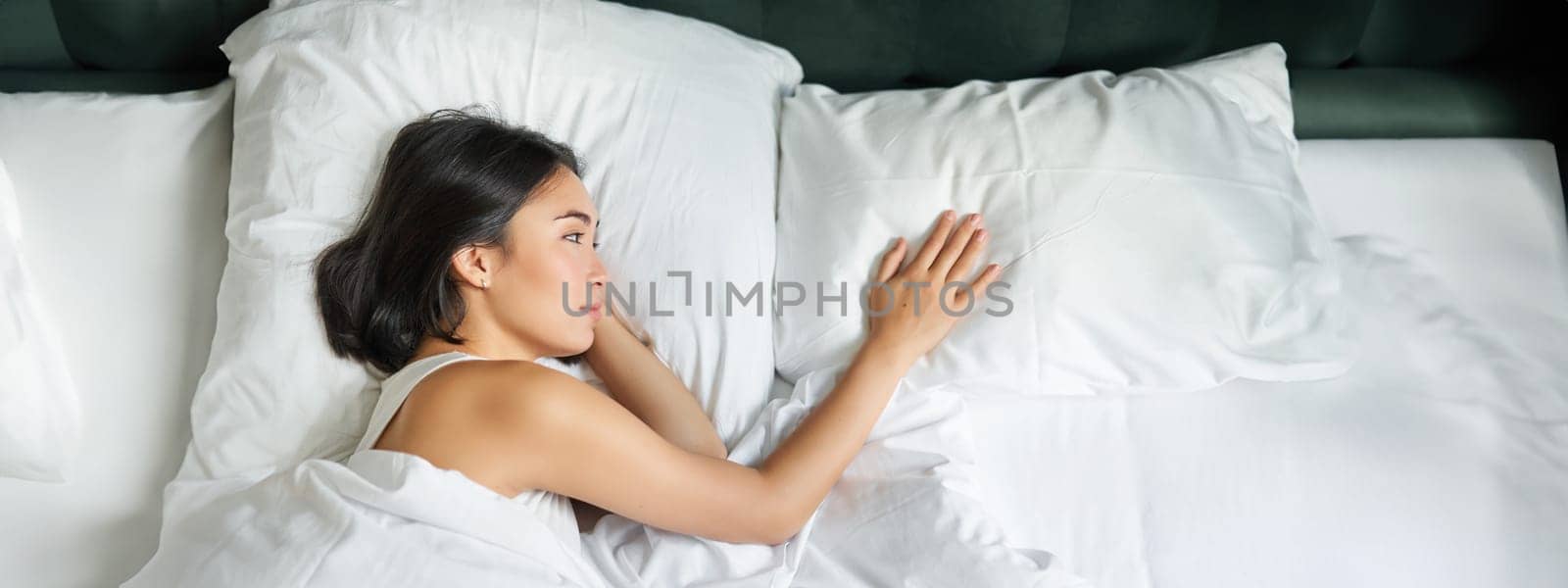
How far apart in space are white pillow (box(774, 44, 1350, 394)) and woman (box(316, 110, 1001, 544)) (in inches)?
1.7

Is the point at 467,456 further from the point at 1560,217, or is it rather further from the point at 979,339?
the point at 1560,217

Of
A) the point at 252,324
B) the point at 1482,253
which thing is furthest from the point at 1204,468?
the point at 252,324

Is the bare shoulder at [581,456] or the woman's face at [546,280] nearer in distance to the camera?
the bare shoulder at [581,456]

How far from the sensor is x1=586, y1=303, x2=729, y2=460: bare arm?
1168 millimetres

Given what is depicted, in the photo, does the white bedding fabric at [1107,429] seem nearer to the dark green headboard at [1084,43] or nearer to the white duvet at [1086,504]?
the white duvet at [1086,504]

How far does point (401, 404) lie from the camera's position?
1052 mm

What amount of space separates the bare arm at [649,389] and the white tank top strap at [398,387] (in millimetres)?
158

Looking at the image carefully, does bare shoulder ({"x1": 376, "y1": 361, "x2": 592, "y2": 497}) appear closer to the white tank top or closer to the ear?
the white tank top

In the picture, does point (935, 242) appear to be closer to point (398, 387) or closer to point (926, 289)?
point (926, 289)

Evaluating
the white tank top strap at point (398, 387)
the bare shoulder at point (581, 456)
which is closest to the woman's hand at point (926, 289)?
the bare shoulder at point (581, 456)

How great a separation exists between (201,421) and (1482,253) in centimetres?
153

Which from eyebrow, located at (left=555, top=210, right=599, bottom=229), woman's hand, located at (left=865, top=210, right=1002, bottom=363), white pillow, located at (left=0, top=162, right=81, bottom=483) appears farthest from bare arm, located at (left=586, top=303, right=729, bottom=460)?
white pillow, located at (left=0, top=162, right=81, bottom=483)

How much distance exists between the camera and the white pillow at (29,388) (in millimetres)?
1166

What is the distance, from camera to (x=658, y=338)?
1.23 meters
